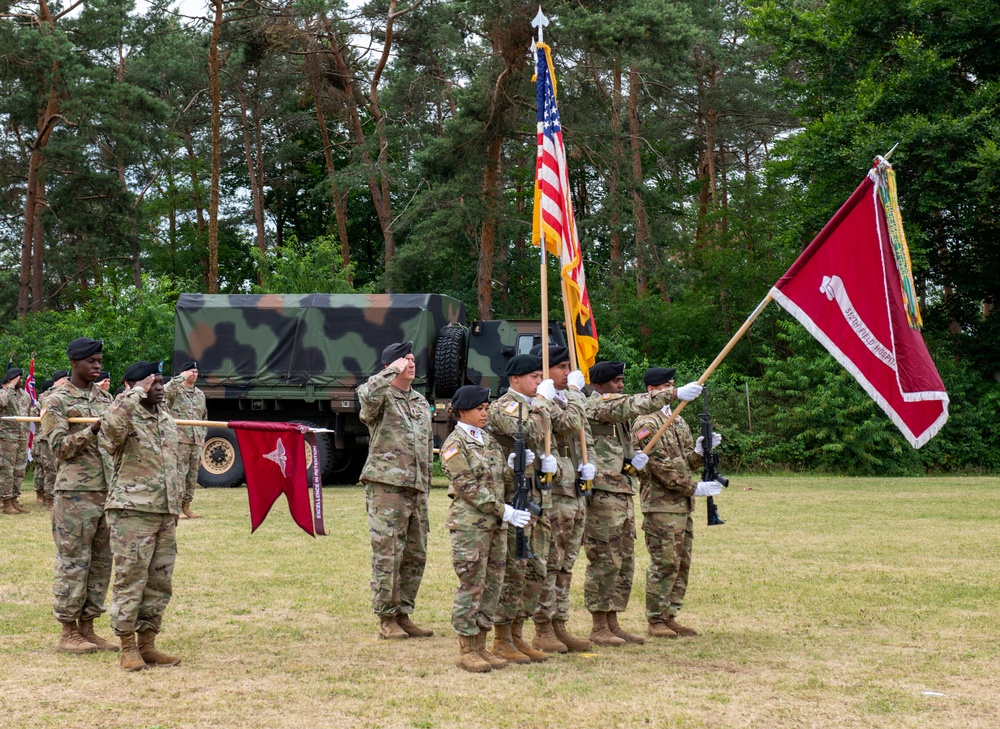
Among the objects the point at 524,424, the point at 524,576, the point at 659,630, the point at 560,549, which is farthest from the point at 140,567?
the point at 659,630

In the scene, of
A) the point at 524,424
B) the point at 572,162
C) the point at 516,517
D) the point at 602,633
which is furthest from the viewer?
the point at 572,162

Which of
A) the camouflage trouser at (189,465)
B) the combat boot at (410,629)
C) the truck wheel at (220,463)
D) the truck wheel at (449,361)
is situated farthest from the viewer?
the truck wheel at (220,463)

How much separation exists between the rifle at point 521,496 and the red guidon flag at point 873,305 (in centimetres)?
214

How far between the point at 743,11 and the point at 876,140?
44.2ft

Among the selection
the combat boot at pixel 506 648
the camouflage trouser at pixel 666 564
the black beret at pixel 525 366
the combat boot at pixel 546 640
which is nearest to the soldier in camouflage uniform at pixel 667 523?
the camouflage trouser at pixel 666 564

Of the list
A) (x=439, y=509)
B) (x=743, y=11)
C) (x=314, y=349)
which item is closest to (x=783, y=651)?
(x=439, y=509)

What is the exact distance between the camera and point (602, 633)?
24.5 ft

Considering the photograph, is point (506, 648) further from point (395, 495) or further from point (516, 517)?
point (395, 495)

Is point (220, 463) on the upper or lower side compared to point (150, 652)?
upper

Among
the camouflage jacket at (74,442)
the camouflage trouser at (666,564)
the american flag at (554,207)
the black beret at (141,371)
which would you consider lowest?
the camouflage trouser at (666,564)

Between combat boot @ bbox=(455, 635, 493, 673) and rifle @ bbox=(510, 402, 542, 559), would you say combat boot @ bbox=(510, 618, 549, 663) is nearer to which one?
combat boot @ bbox=(455, 635, 493, 673)

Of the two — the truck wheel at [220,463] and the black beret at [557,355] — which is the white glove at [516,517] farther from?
the truck wheel at [220,463]

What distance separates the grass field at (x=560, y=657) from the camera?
5711 mm

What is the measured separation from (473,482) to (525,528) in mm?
429
